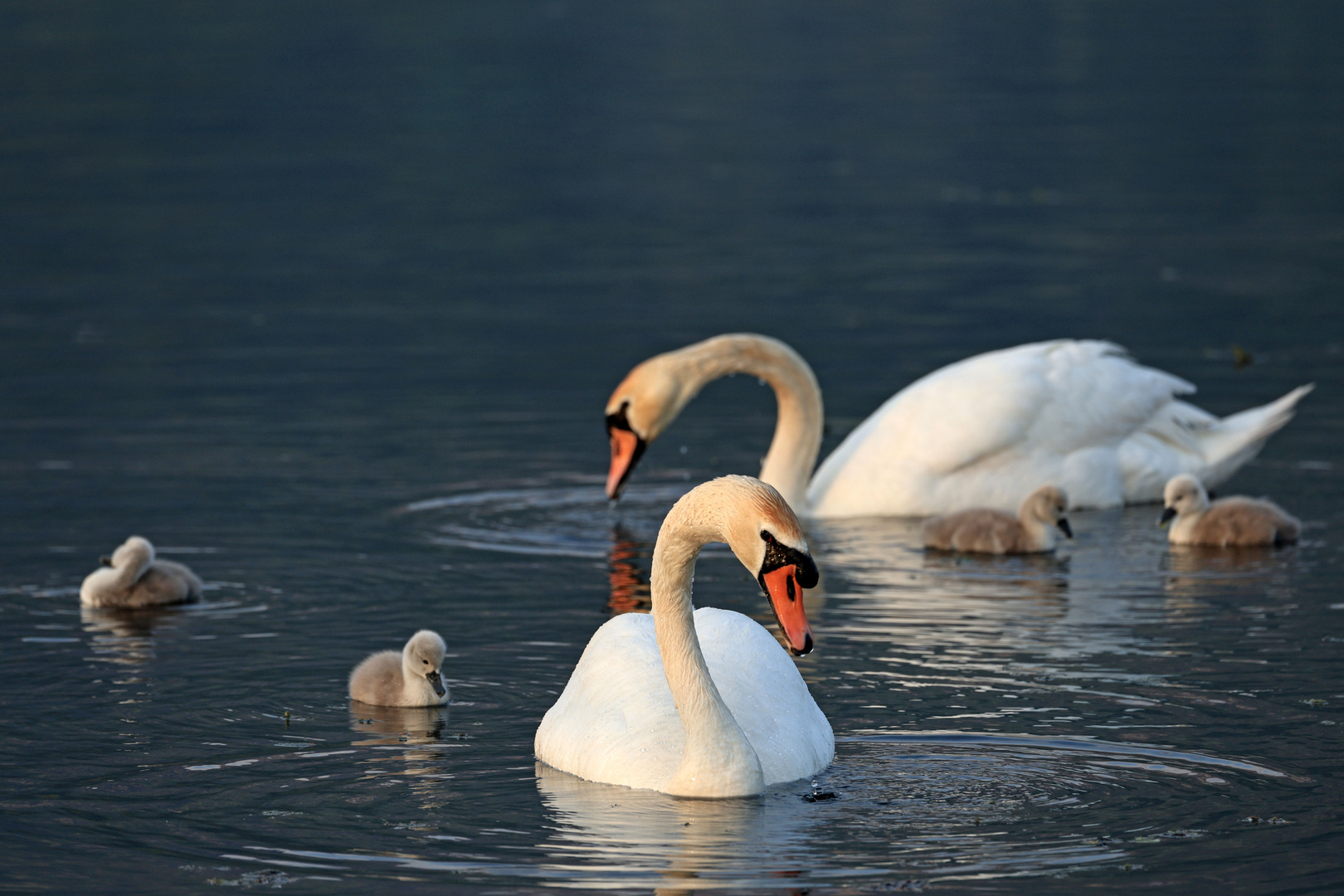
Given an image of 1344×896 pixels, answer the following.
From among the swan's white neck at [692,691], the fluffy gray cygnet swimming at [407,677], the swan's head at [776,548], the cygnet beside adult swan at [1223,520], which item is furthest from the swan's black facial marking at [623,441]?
the swan's head at [776,548]

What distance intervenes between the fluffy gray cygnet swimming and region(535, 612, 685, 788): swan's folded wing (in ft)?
2.79

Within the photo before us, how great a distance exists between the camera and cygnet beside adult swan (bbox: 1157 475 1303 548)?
13578mm

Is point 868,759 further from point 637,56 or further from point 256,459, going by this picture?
point 637,56

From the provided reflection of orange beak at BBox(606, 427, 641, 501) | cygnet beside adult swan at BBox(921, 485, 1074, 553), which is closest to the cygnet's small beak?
cygnet beside adult swan at BBox(921, 485, 1074, 553)

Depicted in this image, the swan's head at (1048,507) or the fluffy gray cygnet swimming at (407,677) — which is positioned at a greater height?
the swan's head at (1048,507)

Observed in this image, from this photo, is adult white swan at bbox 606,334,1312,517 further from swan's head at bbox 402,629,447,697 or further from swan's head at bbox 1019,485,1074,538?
swan's head at bbox 402,629,447,697

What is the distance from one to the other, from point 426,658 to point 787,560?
2.50 m

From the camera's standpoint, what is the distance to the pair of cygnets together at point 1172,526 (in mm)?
13617

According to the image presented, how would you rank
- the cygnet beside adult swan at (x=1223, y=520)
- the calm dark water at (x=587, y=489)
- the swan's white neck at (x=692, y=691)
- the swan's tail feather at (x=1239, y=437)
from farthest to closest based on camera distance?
the swan's tail feather at (x=1239, y=437) → the cygnet beside adult swan at (x=1223, y=520) → the swan's white neck at (x=692, y=691) → the calm dark water at (x=587, y=489)

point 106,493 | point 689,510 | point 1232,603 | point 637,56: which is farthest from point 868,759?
point 637,56

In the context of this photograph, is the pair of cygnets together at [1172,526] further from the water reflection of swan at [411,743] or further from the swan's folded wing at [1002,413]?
the water reflection of swan at [411,743]

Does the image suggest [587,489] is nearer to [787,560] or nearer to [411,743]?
[411,743]

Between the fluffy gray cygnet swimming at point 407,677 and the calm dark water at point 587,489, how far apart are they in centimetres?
15

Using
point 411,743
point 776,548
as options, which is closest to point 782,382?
point 411,743
